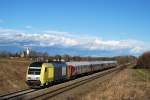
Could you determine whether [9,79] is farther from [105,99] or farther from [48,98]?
[105,99]

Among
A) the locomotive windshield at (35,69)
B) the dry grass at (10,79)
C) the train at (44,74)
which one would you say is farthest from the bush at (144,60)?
the locomotive windshield at (35,69)

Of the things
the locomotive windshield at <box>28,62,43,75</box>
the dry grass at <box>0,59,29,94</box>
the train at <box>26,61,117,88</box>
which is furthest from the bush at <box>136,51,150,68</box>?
the locomotive windshield at <box>28,62,43,75</box>

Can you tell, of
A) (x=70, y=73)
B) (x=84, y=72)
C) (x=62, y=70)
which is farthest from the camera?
(x=84, y=72)

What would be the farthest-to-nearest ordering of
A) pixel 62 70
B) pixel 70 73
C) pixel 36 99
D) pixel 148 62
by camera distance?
pixel 148 62 < pixel 70 73 < pixel 62 70 < pixel 36 99

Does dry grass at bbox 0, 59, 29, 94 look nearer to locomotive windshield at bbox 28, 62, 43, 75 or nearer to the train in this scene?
the train

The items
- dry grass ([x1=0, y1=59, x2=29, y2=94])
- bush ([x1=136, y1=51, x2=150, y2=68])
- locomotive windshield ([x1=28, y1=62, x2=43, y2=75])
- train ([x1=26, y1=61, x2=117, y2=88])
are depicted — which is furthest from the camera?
bush ([x1=136, y1=51, x2=150, y2=68])

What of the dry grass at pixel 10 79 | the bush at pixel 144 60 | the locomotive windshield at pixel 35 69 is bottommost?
the dry grass at pixel 10 79

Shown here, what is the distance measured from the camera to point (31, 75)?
37.2 metres

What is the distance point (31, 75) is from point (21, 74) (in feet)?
39.2

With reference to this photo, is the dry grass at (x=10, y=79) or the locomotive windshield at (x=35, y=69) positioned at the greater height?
the locomotive windshield at (x=35, y=69)

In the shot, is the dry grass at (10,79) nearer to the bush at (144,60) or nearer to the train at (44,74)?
the train at (44,74)

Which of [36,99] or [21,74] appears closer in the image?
[36,99]

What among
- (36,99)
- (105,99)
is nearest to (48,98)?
(36,99)

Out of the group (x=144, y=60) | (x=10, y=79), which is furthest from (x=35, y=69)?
(x=144, y=60)
